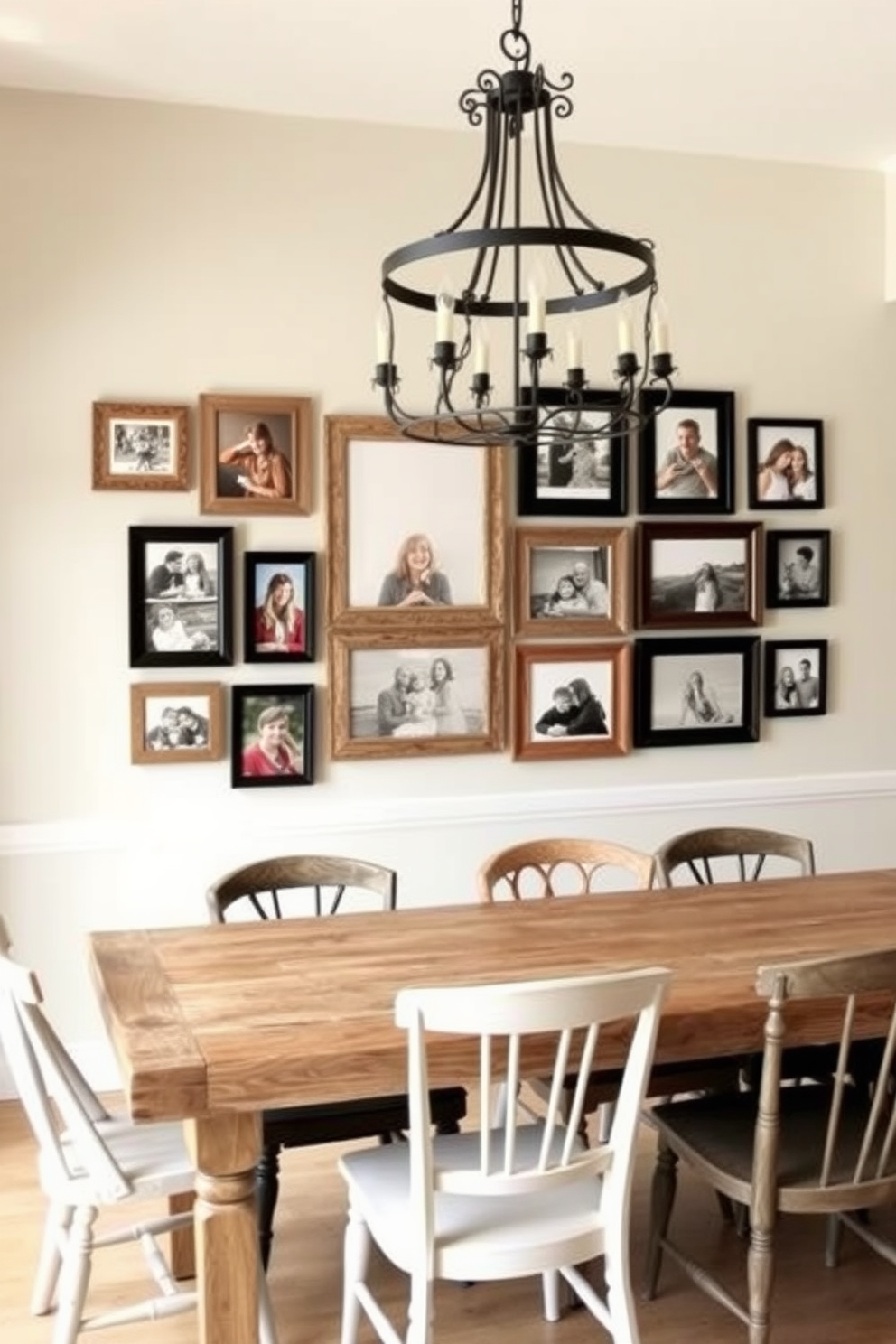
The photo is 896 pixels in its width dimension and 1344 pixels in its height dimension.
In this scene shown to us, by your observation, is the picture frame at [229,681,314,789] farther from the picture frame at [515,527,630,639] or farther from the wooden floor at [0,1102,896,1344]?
the wooden floor at [0,1102,896,1344]

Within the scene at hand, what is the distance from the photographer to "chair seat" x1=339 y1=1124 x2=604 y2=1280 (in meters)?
2.11

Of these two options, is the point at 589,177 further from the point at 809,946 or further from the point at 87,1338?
the point at 87,1338

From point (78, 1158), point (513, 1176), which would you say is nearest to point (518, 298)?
point (513, 1176)

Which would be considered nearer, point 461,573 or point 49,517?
point 49,517

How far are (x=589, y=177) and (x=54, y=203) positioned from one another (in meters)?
1.65

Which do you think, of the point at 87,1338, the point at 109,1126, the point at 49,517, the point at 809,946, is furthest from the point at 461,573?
the point at 87,1338

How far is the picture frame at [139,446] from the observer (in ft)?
12.5

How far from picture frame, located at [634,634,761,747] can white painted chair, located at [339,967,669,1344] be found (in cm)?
216

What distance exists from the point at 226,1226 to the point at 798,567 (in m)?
3.07

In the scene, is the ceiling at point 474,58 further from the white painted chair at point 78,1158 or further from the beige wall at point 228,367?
the white painted chair at point 78,1158

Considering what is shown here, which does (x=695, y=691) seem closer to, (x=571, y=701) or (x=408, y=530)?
(x=571, y=701)

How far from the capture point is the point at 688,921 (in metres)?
2.94

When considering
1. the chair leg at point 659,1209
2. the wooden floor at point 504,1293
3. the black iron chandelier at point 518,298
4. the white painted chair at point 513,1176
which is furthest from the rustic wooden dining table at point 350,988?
the black iron chandelier at point 518,298

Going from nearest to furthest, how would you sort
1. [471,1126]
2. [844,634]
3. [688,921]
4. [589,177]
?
1. [688,921]
2. [471,1126]
3. [589,177]
4. [844,634]
